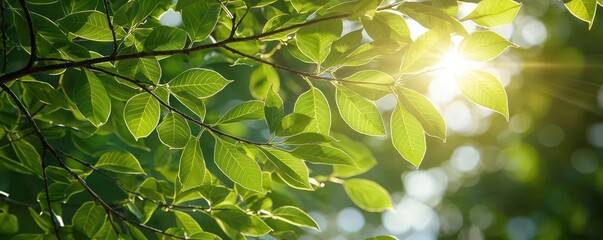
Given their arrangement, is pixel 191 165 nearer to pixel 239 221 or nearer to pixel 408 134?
pixel 239 221

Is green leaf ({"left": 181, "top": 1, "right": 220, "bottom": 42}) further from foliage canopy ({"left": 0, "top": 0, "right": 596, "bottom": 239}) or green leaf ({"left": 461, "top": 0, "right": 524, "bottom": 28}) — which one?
green leaf ({"left": 461, "top": 0, "right": 524, "bottom": 28})

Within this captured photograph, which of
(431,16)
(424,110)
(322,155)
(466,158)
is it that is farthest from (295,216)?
(466,158)

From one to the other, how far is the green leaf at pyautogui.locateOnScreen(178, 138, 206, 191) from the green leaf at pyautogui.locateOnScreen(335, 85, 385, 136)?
0.21m

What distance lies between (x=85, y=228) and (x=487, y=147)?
16.6ft

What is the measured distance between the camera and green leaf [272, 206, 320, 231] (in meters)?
1.03

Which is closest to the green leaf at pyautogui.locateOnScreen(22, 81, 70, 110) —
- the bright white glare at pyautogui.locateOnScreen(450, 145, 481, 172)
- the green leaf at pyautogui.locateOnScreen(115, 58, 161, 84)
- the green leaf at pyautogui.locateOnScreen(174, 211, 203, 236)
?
the green leaf at pyautogui.locateOnScreen(115, 58, 161, 84)

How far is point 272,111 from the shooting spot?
0.90m

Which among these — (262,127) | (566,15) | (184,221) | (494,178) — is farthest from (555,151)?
(184,221)

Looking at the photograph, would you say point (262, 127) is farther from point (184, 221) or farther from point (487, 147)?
point (487, 147)

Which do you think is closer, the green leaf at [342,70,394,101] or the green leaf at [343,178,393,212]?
the green leaf at [342,70,394,101]

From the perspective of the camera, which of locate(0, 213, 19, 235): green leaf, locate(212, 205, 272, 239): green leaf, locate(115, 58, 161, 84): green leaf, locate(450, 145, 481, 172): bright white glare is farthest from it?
locate(450, 145, 481, 172): bright white glare

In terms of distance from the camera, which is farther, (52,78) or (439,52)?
(52,78)

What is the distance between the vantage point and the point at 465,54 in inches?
32.8

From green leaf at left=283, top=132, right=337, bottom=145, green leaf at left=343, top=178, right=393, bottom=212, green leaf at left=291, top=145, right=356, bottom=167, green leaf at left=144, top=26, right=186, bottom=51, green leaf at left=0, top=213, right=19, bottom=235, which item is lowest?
green leaf at left=343, top=178, right=393, bottom=212
